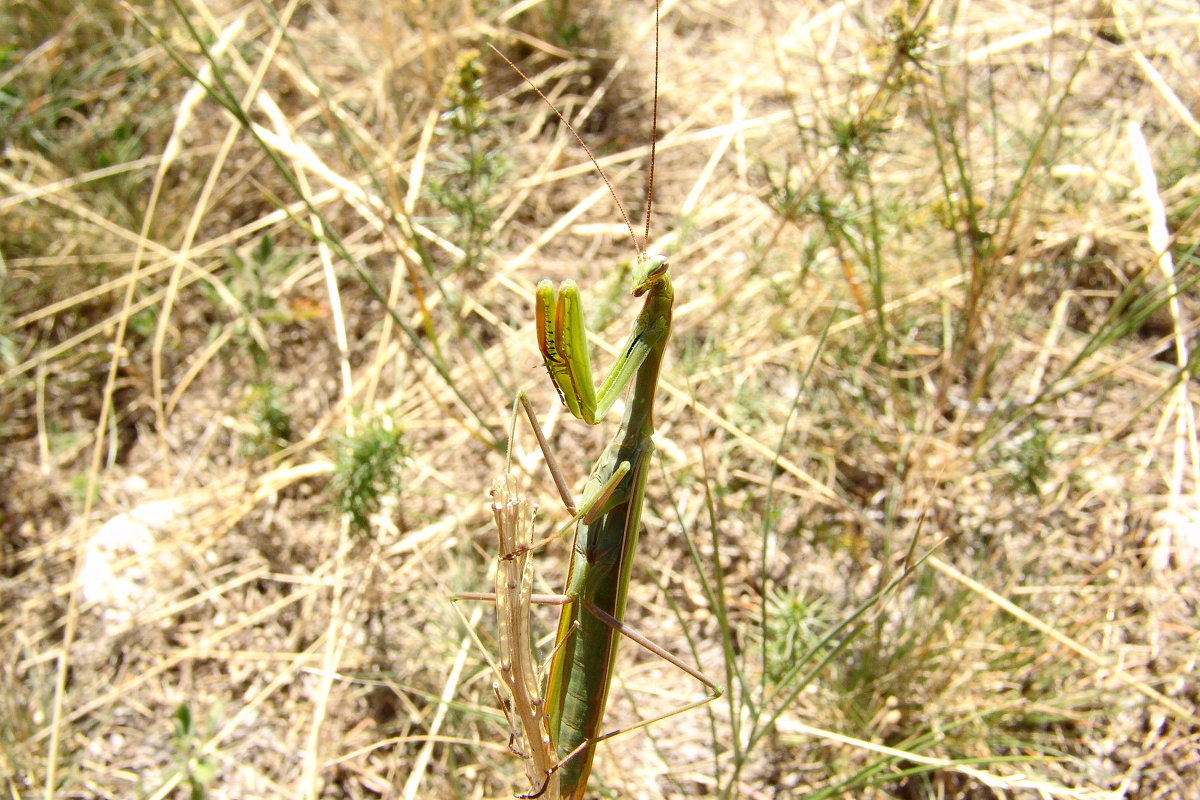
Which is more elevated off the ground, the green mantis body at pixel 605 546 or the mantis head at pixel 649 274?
the mantis head at pixel 649 274

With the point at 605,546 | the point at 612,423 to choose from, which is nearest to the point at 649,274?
the point at 605,546

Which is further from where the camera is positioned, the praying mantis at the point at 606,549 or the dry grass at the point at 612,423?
the dry grass at the point at 612,423

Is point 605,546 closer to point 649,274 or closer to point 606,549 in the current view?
point 606,549

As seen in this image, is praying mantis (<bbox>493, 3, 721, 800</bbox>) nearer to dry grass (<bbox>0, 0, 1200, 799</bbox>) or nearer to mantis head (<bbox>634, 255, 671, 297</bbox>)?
mantis head (<bbox>634, 255, 671, 297</bbox>)

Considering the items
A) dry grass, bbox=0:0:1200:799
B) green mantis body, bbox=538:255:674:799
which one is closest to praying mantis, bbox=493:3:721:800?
green mantis body, bbox=538:255:674:799

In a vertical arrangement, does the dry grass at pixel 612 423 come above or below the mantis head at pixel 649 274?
below

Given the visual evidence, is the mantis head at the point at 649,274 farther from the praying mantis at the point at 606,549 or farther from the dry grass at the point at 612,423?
the dry grass at the point at 612,423

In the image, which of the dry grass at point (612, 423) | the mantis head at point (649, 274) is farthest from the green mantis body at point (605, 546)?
the dry grass at point (612, 423)
